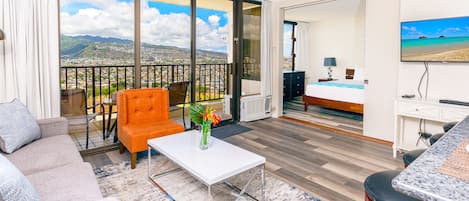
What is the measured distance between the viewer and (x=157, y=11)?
507 centimetres

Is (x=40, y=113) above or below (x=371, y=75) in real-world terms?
below

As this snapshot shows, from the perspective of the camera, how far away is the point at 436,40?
11.7 feet

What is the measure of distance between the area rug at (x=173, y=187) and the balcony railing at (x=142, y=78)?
1.83m

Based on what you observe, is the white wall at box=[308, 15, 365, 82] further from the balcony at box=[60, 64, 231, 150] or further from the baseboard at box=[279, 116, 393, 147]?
the balcony at box=[60, 64, 231, 150]

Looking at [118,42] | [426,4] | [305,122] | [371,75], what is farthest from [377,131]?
[118,42]

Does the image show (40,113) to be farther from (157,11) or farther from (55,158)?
(157,11)

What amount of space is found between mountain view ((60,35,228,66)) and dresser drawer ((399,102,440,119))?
10.5ft

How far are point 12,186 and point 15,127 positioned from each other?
1644mm

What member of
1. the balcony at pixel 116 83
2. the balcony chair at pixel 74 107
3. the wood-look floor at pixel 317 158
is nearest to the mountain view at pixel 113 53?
the balcony at pixel 116 83

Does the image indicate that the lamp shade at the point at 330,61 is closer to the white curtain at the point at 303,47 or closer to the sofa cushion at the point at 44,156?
the white curtain at the point at 303,47

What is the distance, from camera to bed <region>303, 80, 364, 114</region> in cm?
593

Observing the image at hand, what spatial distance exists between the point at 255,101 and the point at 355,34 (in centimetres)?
442

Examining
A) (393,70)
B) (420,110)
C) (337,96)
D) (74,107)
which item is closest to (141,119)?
(74,107)

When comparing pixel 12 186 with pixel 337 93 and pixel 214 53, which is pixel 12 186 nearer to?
pixel 214 53
